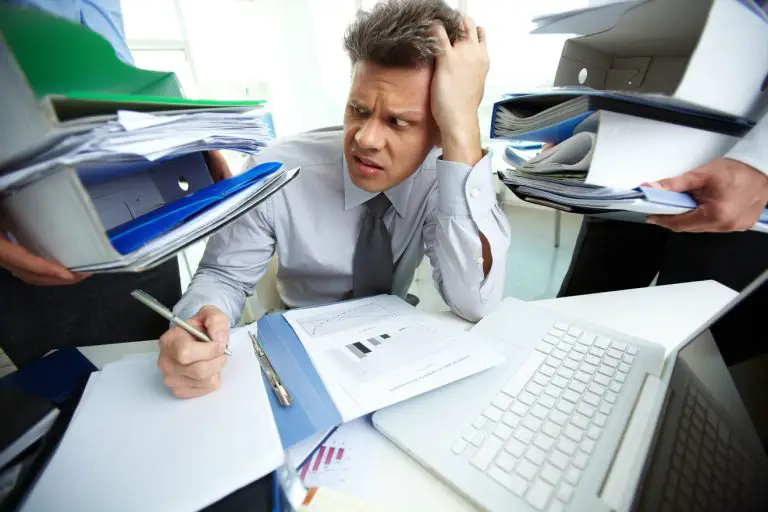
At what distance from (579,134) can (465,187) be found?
9.2 inches

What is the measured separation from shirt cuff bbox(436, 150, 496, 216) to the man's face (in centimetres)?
10

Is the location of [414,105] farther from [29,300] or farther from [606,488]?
[29,300]

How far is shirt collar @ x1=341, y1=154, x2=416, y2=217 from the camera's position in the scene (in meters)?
0.91

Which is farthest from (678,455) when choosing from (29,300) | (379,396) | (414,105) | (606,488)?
(29,300)

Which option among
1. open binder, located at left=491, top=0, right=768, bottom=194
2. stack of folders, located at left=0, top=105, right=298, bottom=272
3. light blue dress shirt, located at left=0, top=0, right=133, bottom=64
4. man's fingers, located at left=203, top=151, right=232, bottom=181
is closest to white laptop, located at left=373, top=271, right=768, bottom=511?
open binder, located at left=491, top=0, right=768, bottom=194

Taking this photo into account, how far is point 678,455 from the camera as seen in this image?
1.22 ft

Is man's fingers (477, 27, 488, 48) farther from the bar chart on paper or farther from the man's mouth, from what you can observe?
the bar chart on paper

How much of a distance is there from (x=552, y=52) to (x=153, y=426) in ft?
9.72

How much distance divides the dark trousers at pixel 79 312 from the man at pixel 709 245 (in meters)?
1.28

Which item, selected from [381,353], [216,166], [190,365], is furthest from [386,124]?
[190,365]

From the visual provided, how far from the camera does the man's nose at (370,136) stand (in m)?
0.76

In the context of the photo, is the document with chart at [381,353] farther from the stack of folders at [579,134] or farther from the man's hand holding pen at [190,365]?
the stack of folders at [579,134]

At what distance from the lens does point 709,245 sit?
3.09ft

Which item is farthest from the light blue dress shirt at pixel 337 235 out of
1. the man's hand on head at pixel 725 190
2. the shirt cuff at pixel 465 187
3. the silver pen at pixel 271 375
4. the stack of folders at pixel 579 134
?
the man's hand on head at pixel 725 190
